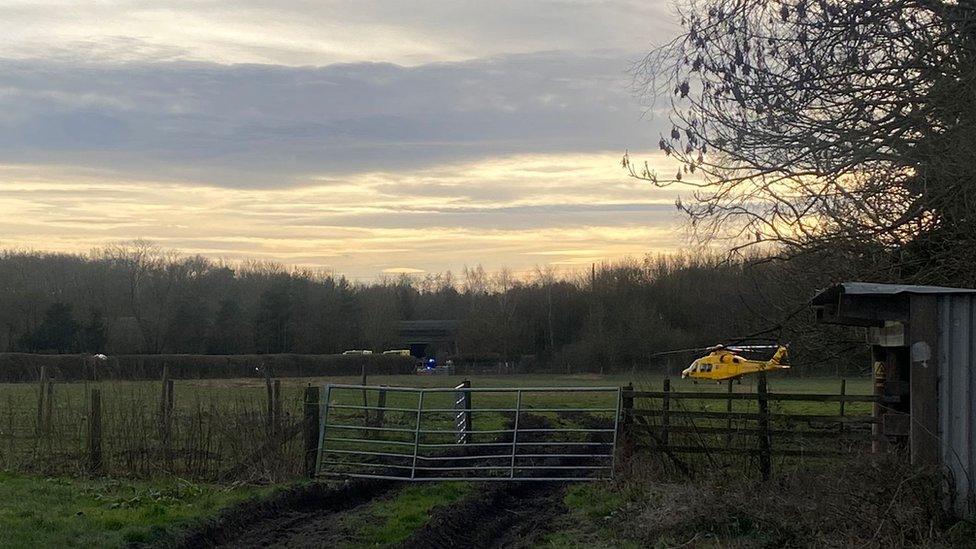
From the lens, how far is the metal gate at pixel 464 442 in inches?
604

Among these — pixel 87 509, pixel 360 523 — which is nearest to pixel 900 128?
pixel 360 523

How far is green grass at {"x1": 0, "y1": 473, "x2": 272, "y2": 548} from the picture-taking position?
1069cm

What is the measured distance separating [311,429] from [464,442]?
454cm

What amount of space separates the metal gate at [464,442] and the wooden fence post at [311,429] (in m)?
0.14

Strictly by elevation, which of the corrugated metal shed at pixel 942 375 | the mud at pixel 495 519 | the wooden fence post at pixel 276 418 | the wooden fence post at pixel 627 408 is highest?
the corrugated metal shed at pixel 942 375

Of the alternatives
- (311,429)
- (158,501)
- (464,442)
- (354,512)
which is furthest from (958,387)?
(464,442)

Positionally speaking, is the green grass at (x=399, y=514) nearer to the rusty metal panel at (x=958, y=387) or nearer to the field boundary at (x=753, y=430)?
the field boundary at (x=753, y=430)

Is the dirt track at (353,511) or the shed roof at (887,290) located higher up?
the shed roof at (887,290)

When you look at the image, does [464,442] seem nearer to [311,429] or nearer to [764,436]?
[311,429]

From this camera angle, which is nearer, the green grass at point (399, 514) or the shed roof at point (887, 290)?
the shed roof at point (887, 290)

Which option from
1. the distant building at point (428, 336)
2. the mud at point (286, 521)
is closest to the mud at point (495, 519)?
the mud at point (286, 521)

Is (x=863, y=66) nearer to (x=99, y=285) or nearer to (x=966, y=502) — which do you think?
(x=966, y=502)

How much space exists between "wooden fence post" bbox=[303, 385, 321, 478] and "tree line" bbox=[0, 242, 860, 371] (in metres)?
51.4

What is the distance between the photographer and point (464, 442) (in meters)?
19.6
